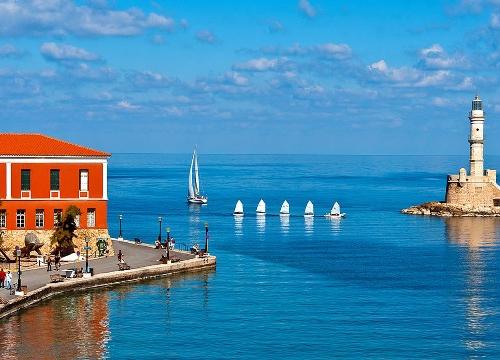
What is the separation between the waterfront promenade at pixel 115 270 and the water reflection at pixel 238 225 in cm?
3661

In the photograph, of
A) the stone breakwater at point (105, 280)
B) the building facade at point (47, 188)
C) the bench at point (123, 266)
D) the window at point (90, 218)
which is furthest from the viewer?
the window at point (90, 218)

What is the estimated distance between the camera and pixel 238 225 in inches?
5443

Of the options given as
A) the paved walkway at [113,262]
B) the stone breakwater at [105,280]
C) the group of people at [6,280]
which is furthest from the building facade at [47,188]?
the group of people at [6,280]

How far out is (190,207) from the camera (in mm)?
174875

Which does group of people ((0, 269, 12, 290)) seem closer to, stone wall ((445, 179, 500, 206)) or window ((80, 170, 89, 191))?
window ((80, 170, 89, 191))

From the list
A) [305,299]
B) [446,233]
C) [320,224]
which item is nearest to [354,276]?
[305,299]

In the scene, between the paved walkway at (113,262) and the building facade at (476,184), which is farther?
the building facade at (476,184)

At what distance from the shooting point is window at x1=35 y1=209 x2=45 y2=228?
263ft

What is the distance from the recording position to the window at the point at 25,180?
7956cm

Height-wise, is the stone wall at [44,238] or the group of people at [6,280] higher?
the stone wall at [44,238]

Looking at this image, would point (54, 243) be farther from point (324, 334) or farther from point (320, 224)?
point (320, 224)

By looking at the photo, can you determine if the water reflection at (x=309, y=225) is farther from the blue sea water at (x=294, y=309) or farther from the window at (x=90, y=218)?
the window at (x=90, y=218)

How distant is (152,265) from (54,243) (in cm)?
773

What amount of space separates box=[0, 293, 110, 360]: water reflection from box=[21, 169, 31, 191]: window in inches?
614
